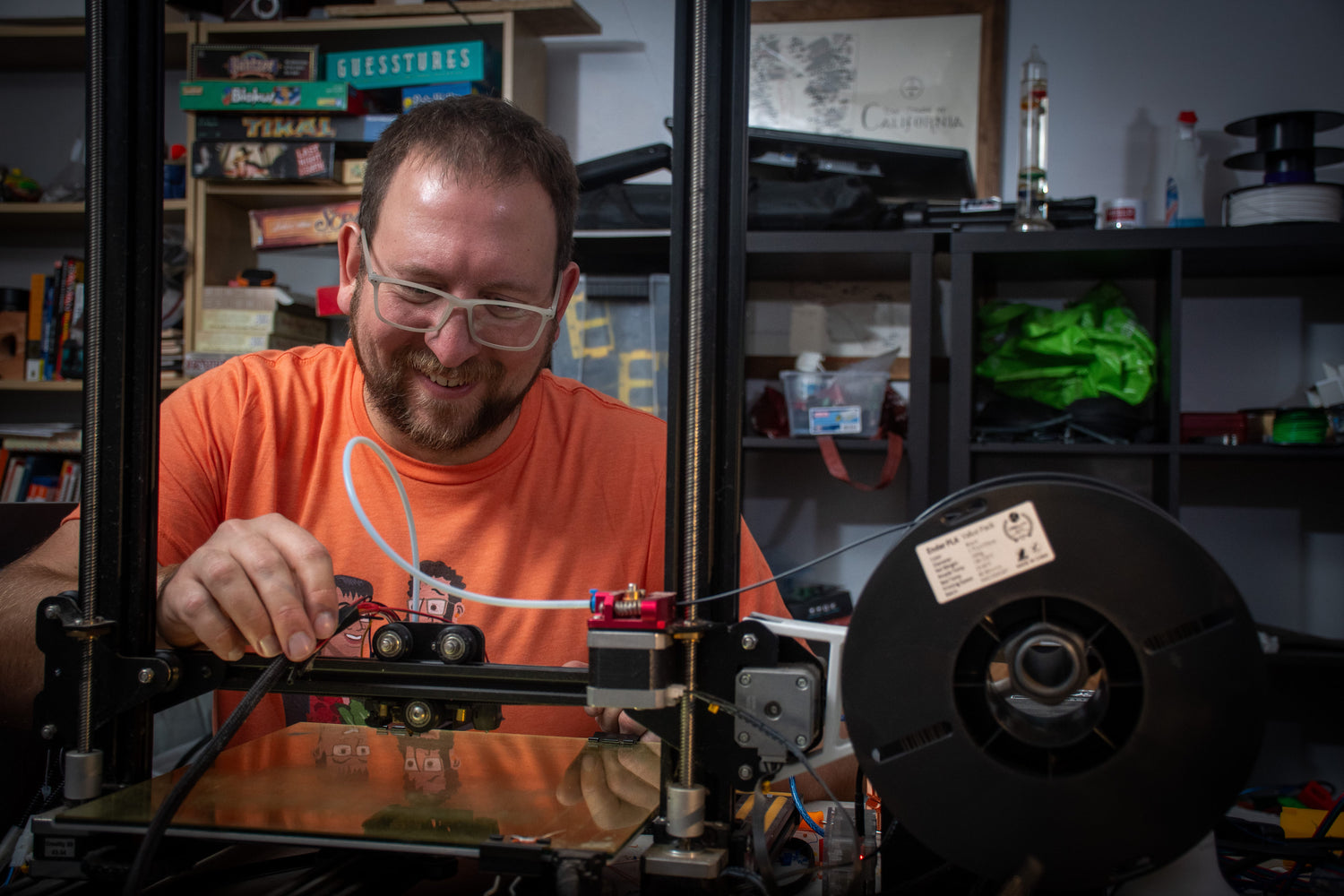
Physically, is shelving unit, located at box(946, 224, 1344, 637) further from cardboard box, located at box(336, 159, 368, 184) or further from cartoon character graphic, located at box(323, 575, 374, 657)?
cardboard box, located at box(336, 159, 368, 184)

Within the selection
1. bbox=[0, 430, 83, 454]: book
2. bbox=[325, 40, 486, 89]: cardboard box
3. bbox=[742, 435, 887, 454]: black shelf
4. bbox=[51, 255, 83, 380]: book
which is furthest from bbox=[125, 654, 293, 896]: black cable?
bbox=[51, 255, 83, 380]: book

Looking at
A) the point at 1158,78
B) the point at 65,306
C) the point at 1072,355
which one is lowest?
the point at 1072,355

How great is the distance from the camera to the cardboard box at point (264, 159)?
2.36 m

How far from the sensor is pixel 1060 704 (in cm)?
55

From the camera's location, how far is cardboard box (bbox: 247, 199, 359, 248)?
2.44 m

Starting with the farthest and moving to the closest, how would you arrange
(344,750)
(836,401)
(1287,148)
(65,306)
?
(65,306) < (836,401) < (1287,148) < (344,750)

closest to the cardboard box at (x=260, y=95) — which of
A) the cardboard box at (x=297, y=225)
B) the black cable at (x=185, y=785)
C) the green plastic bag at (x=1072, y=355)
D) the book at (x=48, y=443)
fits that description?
the cardboard box at (x=297, y=225)

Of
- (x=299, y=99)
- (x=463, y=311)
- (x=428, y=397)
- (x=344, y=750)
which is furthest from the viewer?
(x=299, y=99)

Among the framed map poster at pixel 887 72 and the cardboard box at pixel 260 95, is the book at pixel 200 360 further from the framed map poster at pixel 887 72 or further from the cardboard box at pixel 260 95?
the framed map poster at pixel 887 72

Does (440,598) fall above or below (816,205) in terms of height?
below

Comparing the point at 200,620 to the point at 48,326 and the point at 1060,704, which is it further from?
the point at 48,326

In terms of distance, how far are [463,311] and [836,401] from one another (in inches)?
52.9

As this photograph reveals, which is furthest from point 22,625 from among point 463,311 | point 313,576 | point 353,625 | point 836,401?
point 836,401

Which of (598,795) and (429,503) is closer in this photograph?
(598,795)
